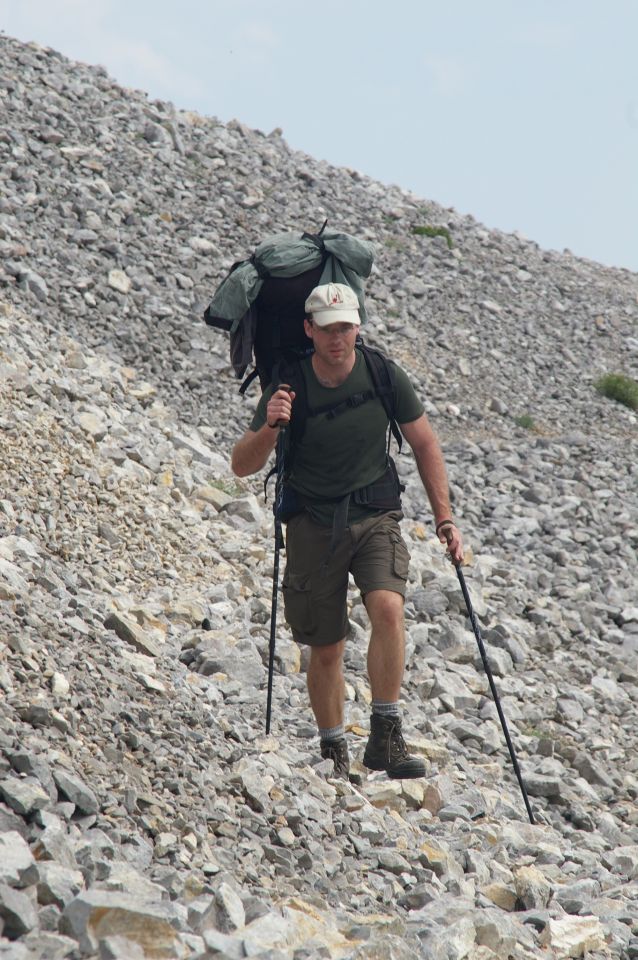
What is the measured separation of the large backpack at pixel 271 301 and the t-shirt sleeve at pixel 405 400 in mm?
496

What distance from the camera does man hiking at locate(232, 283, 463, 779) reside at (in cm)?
650

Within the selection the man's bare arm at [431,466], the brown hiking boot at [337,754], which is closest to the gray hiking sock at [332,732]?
→ the brown hiking boot at [337,754]

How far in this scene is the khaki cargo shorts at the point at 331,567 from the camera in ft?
21.8

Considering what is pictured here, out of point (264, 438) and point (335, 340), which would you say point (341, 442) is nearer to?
point (264, 438)

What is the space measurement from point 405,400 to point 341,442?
458 mm

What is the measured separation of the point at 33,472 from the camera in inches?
436

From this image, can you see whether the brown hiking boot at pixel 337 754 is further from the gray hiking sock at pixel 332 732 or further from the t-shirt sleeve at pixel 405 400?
the t-shirt sleeve at pixel 405 400

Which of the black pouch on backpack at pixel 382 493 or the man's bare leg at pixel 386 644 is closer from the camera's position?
the man's bare leg at pixel 386 644

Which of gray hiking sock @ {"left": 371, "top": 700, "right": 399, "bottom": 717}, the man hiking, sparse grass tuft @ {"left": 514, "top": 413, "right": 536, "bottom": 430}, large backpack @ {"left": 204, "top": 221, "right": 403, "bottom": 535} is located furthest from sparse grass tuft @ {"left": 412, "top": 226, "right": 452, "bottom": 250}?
gray hiking sock @ {"left": 371, "top": 700, "right": 399, "bottom": 717}

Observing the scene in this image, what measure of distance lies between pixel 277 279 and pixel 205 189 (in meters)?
17.0

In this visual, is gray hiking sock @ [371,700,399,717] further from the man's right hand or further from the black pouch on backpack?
the man's right hand

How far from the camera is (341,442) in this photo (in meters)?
6.63

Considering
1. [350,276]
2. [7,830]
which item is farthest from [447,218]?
[7,830]

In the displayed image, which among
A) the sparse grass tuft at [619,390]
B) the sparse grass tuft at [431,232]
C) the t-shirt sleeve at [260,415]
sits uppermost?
the sparse grass tuft at [431,232]
